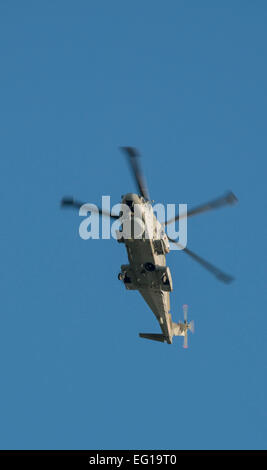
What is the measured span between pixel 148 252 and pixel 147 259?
52 cm

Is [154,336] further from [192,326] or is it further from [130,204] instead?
[130,204]

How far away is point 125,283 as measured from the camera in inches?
2682

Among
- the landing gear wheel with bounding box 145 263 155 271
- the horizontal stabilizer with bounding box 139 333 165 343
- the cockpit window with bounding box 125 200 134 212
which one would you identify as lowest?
the horizontal stabilizer with bounding box 139 333 165 343

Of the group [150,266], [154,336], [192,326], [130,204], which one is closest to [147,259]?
[150,266]

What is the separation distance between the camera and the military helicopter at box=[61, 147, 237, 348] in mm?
64875

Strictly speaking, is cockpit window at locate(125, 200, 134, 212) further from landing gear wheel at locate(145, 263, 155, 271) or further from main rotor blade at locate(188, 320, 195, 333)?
main rotor blade at locate(188, 320, 195, 333)

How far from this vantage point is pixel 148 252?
66.5 meters

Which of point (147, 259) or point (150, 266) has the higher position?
point (147, 259)

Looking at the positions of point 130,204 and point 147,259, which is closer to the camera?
point 130,204

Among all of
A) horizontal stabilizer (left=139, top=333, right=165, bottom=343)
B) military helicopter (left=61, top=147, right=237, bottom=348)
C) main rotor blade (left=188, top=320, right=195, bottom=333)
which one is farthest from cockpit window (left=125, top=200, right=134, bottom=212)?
main rotor blade (left=188, top=320, right=195, bottom=333)
